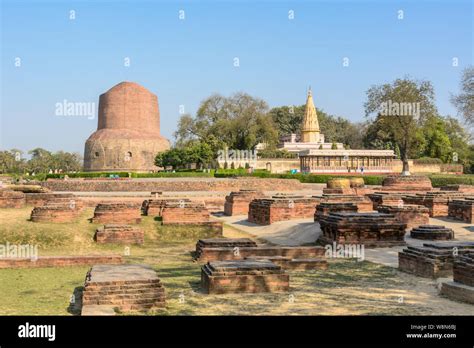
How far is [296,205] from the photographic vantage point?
14508mm

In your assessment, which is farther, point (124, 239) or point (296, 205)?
point (296, 205)

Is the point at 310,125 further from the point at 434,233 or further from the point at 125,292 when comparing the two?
the point at 125,292

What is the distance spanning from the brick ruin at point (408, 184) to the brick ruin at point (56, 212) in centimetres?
1179

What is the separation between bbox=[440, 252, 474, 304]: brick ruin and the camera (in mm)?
5949

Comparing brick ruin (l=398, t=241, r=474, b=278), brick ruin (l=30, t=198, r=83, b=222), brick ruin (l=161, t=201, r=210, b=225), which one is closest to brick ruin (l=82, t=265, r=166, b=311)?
brick ruin (l=398, t=241, r=474, b=278)

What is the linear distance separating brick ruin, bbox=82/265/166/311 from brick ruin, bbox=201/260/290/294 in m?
0.70

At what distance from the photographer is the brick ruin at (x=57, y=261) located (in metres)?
8.49

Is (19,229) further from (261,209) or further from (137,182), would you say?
(137,182)

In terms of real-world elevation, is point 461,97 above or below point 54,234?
above

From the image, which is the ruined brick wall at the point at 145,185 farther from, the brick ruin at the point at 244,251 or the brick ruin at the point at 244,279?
the brick ruin at the point at 244,279

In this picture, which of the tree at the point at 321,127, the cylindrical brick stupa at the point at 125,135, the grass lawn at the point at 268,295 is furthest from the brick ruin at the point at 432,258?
the tree at the point at 321,127
